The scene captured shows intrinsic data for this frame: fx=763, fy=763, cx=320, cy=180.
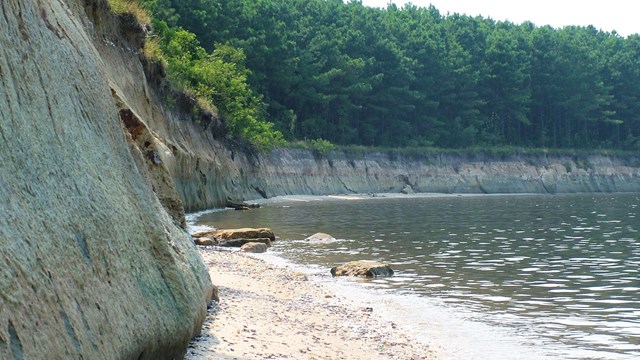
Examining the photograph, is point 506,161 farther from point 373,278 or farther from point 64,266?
point 64,266

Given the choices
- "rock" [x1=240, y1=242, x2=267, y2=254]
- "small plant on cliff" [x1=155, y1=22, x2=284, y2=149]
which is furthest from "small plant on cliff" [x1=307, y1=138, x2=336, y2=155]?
"rock" [x1=240, y1=242, x2=267, y2=254]

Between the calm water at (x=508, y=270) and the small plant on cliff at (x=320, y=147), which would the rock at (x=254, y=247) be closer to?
the calm water at (x=508, y=270)

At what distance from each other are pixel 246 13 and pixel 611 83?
63.6 metres

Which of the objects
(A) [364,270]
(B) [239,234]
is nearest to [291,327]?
(A) [364,270]

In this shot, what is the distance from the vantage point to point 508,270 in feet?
64.7

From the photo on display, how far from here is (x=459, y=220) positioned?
133ft

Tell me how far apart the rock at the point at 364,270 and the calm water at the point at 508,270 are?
54cm

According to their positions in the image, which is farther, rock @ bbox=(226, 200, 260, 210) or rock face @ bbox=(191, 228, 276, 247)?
rock @ bbox=(226, 200, 260, 210)

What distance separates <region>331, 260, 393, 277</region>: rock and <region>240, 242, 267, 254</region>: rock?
5375 millimetres

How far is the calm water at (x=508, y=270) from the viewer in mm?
11914

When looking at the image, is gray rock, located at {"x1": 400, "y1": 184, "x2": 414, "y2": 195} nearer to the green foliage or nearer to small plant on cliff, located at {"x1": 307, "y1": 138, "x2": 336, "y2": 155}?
small plant on cliff, located at {"x1": 307, "y1": 138, "x2": 336, "y2": 155}

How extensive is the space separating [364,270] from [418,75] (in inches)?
3220

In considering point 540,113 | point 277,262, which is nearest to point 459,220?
point 277,262

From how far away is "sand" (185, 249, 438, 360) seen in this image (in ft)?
31.3
